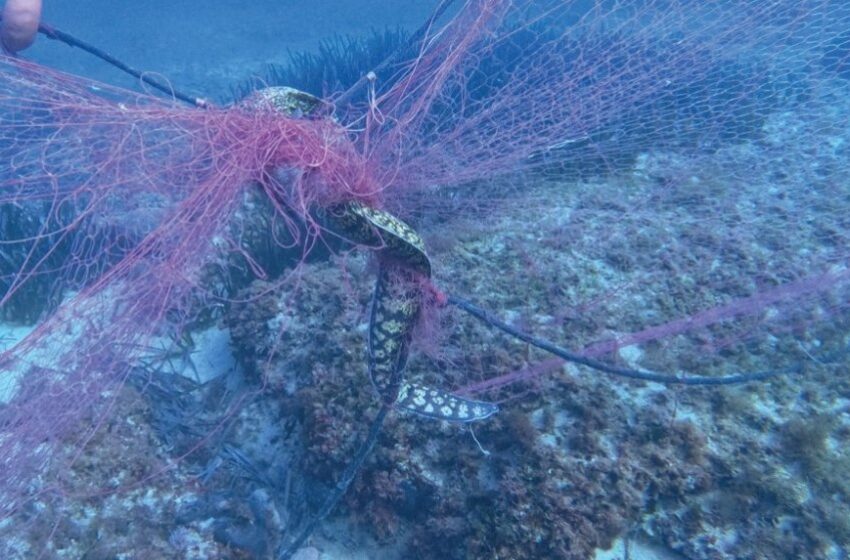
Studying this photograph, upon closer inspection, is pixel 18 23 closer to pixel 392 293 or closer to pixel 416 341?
pixel 392 293

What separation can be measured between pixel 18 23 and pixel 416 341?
3453 millimetres

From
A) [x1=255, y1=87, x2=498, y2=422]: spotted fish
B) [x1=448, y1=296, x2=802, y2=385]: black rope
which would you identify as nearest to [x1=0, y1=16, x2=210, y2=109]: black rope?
[x1=255, y1=87, x2=498, y2=422]: spotted fish

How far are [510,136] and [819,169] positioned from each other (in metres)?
4.67

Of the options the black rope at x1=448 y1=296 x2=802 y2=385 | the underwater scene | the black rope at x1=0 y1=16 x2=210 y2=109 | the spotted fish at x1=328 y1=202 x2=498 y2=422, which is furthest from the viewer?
the black rope at x1=0 y1=16 x2=210 y2=109

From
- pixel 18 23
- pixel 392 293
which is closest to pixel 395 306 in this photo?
pixel 392 293

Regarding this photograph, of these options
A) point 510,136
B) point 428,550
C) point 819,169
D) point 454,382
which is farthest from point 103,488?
point 819,169

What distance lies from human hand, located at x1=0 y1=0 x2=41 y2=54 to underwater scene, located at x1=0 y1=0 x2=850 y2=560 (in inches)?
0.7

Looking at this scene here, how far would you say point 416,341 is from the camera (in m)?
3.63

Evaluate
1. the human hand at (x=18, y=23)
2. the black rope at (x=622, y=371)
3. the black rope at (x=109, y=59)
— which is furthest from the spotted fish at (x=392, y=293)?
the human hand at (x=18, y=23)

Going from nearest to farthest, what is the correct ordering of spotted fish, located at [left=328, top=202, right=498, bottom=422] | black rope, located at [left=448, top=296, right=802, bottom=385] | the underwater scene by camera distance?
1. spotted fish, located at [left=328, top=202, right=498, bottom=422]
2. the underwater scene
3. black rope, located at [left=448, top=296, right=802, bottom=385]

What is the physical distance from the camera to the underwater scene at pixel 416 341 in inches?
119

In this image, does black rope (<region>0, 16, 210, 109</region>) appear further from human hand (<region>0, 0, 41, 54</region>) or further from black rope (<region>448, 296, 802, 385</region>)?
black rope (<region>448, 296, 802, 385</region>)

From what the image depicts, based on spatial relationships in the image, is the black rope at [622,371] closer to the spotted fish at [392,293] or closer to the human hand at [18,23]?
the spotted fish at [392,293]

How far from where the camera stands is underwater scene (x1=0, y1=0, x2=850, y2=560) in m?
3.03
